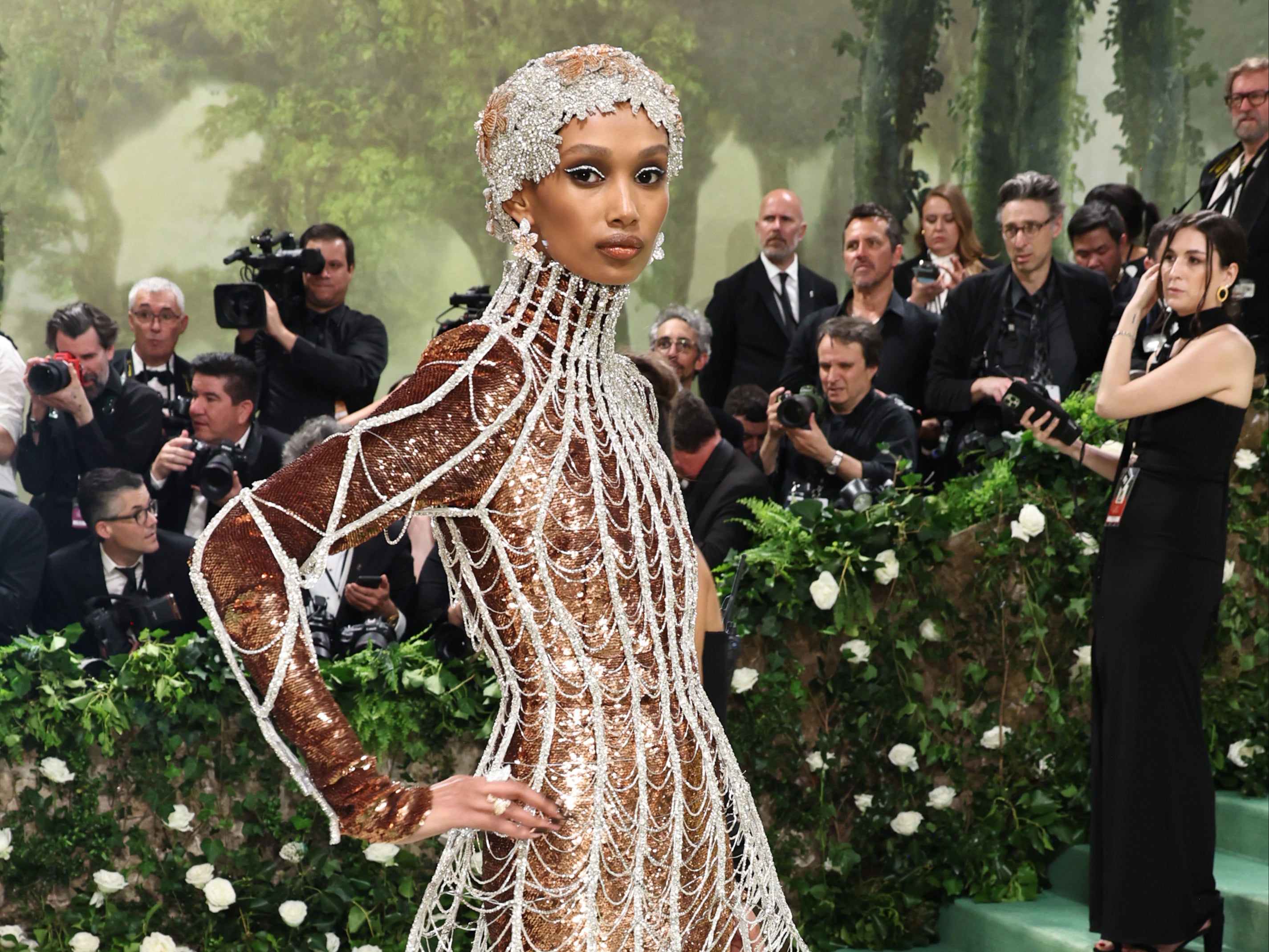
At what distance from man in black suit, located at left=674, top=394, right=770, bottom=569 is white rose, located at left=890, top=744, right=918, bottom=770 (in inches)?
30.1

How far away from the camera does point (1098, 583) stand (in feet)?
12.4

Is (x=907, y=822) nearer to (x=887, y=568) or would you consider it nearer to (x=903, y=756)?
(x=903, y=756)

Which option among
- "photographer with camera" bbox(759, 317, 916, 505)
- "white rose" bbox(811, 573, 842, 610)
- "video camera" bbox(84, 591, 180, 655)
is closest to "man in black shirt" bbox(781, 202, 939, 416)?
"photographer with camera" bbox(759, 317, 916, 505)

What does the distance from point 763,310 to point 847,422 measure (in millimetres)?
1336

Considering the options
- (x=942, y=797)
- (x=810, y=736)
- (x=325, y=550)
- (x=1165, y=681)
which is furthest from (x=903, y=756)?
(x=325, y=550)

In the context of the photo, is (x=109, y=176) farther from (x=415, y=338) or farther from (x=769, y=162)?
(x=769, y=162)

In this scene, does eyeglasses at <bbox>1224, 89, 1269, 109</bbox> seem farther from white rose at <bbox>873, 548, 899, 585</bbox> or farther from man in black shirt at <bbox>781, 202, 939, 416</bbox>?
white rose at <bbox>873, 548, 899, 585</bbox>

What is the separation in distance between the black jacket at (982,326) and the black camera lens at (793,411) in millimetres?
684

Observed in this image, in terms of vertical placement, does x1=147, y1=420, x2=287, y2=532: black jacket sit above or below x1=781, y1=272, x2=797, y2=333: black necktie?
below

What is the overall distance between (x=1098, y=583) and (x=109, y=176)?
7.34 meters

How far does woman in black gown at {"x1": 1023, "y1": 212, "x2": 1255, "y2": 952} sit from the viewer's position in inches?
142

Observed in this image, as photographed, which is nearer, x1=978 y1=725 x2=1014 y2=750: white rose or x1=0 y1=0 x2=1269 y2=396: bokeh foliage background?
x1=978 y1=725 x2=1014 y2=750: white rose

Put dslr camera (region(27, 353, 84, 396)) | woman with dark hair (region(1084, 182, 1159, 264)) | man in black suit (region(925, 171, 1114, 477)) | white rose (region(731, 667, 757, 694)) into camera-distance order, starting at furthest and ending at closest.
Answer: woman with dark hair (region(1084, 182, 1159, 264)) → man in black suit (region(925, 171, 1114, 477)) → dslr camera (region(27, 353, 84, 396)) → white rose (region(731, 667, 757, 694))

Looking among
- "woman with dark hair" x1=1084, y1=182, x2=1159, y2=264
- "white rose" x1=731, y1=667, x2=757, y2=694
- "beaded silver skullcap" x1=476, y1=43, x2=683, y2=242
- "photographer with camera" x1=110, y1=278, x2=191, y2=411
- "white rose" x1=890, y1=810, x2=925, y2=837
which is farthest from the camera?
"woman with dark hair" x1=1084, y1=182, x2=1159, y2=264
